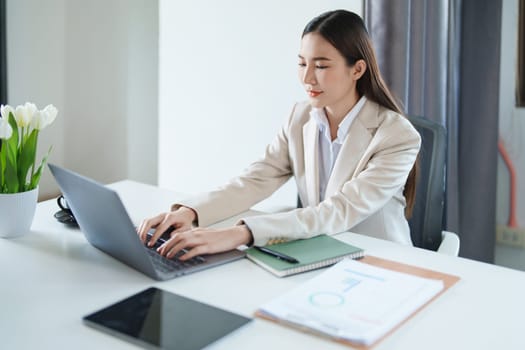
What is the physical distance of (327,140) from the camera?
1888 millimetres

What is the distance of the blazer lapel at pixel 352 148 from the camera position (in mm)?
1793

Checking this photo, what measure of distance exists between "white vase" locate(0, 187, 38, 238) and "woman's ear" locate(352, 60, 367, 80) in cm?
88

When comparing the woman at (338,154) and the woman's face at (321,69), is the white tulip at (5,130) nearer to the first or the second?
the woman at (338,154)

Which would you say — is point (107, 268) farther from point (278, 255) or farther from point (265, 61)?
point (265, 61)

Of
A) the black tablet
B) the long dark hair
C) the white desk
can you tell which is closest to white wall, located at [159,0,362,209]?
the long dark hair

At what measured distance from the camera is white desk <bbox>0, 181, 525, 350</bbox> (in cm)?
100

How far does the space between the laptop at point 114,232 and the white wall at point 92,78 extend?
2482mm

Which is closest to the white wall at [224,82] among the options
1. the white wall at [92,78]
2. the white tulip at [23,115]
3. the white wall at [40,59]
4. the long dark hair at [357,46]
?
the white wall at [92,78]

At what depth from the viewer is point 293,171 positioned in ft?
6.45

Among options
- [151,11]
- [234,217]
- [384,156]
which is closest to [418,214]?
[384,156]

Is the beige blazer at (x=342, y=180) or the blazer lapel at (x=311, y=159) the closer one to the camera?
the beige blazer at (x=342, y=180)

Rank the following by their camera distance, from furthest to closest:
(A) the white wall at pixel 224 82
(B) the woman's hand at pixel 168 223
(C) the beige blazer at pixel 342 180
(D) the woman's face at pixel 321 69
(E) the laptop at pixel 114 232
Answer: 1. (A) the white wall at pixel 224 82
2. (D) the woman's face at pixel 321 69
3. (C) the beige blazer at pixel 342 180
4. (B) the woman's hand at pixel 168 223
5. (E) the laptop at pixel 114 232

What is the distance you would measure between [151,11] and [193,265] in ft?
9.12

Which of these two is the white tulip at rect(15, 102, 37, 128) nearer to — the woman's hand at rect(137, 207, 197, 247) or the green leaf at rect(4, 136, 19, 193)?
the green leaf at rect(4, 136, 19, 193)
